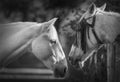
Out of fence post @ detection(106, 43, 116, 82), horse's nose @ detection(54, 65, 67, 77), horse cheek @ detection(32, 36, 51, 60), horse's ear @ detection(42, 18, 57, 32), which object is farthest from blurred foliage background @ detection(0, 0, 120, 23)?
fence post @ detection(106, 43, 116, 82)

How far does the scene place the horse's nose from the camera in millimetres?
1744

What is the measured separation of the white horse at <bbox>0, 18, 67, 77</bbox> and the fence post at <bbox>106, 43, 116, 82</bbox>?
425mm

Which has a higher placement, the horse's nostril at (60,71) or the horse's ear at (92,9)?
the horse's ear at (92,9)

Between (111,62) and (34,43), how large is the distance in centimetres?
69

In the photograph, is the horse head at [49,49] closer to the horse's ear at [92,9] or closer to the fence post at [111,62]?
the horse's ear at [92,9]

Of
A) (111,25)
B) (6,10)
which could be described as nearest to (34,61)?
(6,10)

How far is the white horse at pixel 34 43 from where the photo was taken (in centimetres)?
167

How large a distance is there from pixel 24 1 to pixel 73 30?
1.51 ft

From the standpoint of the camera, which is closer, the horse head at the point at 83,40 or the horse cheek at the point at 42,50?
the horse cheek at the point at 42,50

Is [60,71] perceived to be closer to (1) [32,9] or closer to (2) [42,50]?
(2) [42,50]

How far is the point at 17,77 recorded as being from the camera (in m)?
1.71

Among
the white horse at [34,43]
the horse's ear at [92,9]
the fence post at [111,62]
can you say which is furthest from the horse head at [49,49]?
the fence post at [111,62]

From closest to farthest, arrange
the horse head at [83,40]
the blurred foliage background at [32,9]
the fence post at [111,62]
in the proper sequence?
the blurred foliage background at [32,9] < the horse head at [83,40] < the fence post at [111,62]

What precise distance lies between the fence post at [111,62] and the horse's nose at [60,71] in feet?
1.37
